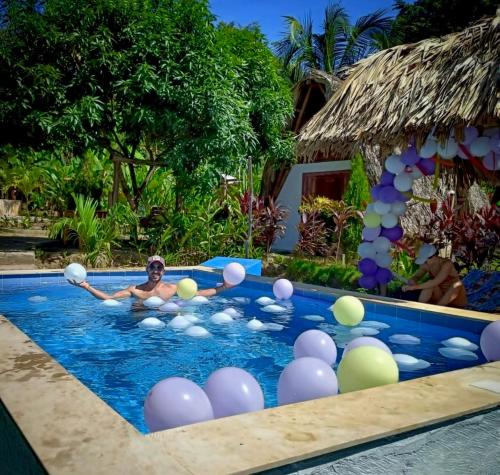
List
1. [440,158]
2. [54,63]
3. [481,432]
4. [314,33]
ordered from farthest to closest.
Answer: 1. [314,33]
2. [54,63]
3. [440,158]
4. [481,432]

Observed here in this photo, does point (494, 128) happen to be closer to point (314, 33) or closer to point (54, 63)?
point (54, 63)

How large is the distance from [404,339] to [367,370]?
304 cm

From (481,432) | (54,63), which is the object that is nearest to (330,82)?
(54,63)

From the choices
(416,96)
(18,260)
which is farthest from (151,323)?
(18,260)

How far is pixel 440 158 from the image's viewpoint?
7.29m

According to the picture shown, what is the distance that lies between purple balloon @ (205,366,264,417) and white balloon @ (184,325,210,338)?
10.5 ft

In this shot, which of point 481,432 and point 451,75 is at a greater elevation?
point 451,75

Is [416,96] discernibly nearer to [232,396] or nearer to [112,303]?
[112,303]

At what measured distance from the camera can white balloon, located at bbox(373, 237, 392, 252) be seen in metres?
7.32

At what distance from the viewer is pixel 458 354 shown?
16.1 feet

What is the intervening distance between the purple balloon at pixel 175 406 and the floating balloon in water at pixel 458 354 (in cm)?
341

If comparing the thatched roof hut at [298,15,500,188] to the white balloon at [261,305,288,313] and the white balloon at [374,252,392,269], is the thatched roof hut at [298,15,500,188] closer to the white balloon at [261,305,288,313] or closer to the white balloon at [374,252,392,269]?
the white balloon at [374,252,392,269]

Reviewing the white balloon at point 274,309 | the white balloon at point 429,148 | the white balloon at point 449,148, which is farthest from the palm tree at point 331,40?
the white balloon at point 274,309

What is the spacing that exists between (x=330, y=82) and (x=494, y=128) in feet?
29.7
